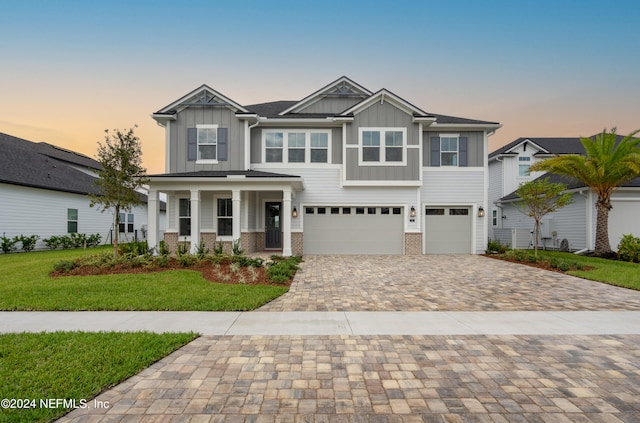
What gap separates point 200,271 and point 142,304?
3341mm

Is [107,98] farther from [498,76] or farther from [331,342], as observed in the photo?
[498,76]

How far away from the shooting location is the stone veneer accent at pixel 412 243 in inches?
570

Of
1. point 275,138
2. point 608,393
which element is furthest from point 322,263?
point 608,393

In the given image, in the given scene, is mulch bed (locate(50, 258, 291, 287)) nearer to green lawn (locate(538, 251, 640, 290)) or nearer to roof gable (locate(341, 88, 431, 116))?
green lawn (locate(538, 251, 640, 290))

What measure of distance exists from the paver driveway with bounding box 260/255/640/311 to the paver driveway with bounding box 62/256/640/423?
166cm

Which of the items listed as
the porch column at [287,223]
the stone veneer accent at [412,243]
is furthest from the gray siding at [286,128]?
the stone veneer accent at [412,243]

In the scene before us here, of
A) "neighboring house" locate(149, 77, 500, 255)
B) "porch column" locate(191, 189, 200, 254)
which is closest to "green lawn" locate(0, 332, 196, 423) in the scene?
"porch column" locate(191, 189, 200, 254)

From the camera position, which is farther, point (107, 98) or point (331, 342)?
point (107, 98)

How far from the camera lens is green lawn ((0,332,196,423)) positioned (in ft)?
8.52

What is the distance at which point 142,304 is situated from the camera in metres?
5.63

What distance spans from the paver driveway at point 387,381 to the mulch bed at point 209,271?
372 centimetres

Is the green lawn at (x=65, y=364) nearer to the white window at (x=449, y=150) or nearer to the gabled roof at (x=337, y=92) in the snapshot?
the gabled roof at (x=337, y=92)

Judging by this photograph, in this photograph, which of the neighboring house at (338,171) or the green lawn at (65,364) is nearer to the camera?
the green lawn at (65,364)

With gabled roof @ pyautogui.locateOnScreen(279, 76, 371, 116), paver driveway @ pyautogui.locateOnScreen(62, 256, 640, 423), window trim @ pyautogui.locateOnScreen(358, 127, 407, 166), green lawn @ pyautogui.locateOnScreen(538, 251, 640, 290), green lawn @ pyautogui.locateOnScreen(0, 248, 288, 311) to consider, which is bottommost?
green lawn @ pyautogui.locateOnScreen(538, 251, 640, 290)
